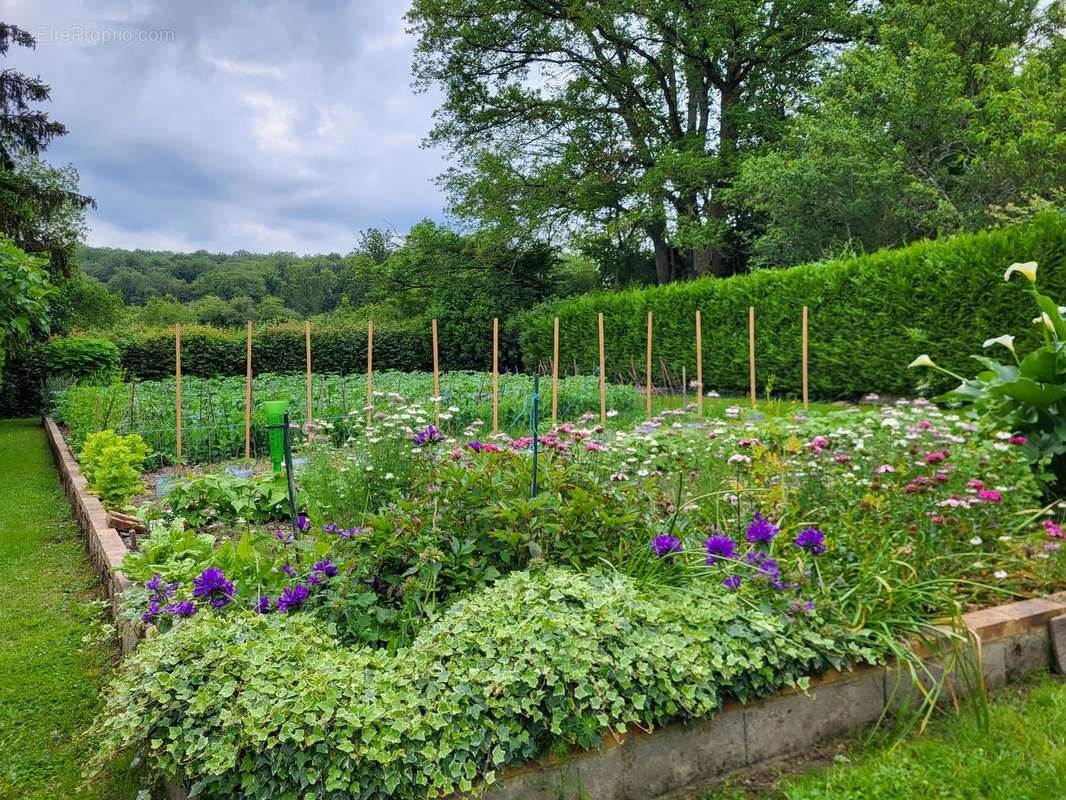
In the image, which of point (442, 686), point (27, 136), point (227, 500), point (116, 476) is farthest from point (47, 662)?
point (27, 136)

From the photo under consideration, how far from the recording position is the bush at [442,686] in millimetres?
1604

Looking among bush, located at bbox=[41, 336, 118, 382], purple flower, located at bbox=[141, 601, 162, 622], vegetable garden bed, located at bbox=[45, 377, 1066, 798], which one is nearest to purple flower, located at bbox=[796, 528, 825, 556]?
vegetable garden bed, located at bbox=[45, 377, 1066, 798]

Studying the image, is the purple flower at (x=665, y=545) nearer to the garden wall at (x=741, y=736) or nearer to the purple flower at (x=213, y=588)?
the garden wall at (x=741, y=736)

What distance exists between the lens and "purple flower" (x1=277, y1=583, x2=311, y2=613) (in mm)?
2223

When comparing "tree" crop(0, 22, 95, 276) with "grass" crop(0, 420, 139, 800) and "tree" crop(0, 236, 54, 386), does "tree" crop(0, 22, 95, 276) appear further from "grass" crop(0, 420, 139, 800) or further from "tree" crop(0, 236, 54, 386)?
"grass" crop(0, 420, 139, 800)

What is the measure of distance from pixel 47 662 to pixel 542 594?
2.12 metres

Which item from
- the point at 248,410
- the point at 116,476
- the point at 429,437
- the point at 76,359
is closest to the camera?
the point at 429,437

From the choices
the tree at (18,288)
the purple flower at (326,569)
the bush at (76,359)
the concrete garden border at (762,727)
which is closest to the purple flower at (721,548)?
the concrete garden border at (762,727)

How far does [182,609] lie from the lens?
2139 millimetres

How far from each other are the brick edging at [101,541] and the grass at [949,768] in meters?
2.21

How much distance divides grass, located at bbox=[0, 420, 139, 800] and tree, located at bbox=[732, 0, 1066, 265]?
1263 cm

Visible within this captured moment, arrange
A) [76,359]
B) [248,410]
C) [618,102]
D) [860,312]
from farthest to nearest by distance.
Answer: [618,102], [76,359], [860,312], [248,410]

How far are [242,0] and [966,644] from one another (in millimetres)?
7811

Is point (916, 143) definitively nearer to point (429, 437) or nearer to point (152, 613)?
point (429, 437)
